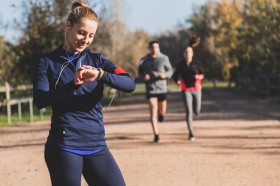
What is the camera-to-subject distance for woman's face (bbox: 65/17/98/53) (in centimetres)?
286

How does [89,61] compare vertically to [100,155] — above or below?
above

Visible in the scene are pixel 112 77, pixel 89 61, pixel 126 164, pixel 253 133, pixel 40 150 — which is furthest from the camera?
pixel 253 133

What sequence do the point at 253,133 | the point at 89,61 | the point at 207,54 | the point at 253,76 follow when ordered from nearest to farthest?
the point at 89,61
the point at 253,133
the point at 253,76
the point at 207,54

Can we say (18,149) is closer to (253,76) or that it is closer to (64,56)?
(64,56)

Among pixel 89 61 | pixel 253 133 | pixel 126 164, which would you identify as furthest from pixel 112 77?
pixel 253 133

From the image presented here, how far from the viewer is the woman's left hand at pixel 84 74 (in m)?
2.61

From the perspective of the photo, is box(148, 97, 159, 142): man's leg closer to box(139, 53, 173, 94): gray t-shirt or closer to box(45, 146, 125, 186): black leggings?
box(139, 53, 173, 94): gray t-shirt

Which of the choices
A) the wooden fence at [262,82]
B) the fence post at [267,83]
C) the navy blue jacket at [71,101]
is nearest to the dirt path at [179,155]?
the navy blue jacket at [71,101]

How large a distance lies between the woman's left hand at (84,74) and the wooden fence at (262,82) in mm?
20977

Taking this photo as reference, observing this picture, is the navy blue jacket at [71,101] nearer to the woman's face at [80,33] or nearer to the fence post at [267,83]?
the woman's face at [80,33]

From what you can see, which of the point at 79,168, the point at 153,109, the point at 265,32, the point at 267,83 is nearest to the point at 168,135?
the point at 153,109

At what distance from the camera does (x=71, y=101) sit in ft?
9.54

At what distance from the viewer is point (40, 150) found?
861cm

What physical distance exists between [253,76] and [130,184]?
25607 mm
